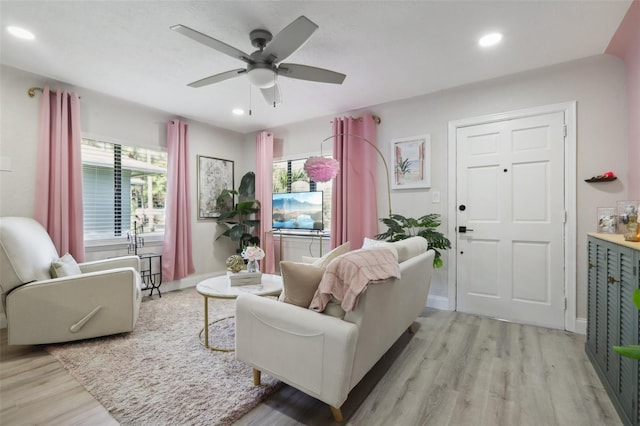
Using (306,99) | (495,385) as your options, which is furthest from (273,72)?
(495,385)

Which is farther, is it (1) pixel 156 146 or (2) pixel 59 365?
(1) pixel 156 146

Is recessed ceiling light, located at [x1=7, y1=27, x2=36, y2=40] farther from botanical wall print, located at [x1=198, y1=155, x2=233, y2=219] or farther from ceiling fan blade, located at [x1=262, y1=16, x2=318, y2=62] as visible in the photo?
botanical wall print, located at [x1=198, y1=155, x2=233, y2=219]

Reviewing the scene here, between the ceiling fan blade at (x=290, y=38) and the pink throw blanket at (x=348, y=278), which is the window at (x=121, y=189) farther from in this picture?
the pink throw blanket at (x=348, y=278)

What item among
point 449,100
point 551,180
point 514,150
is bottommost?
point 551,180

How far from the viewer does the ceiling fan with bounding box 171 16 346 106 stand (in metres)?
1.69

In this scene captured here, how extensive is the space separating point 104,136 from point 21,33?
1342mm

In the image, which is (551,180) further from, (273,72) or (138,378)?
(138,378)

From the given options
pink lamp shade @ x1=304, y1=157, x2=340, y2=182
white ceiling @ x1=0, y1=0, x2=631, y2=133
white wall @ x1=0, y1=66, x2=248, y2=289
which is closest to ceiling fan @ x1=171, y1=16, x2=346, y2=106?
white ceiling @ x1=0, y1=0, x2=631, y2=133

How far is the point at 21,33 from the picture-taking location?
86.5 inches

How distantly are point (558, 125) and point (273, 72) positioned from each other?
2616mm

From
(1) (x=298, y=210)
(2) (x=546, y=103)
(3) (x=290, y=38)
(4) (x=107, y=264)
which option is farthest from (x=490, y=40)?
(4) (x=107, y=264)

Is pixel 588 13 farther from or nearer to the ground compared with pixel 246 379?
farther from the ground

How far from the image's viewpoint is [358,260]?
4.97 ft

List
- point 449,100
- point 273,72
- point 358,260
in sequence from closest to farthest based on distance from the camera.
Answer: point 358,260 < point 273,72 < point 449,100
